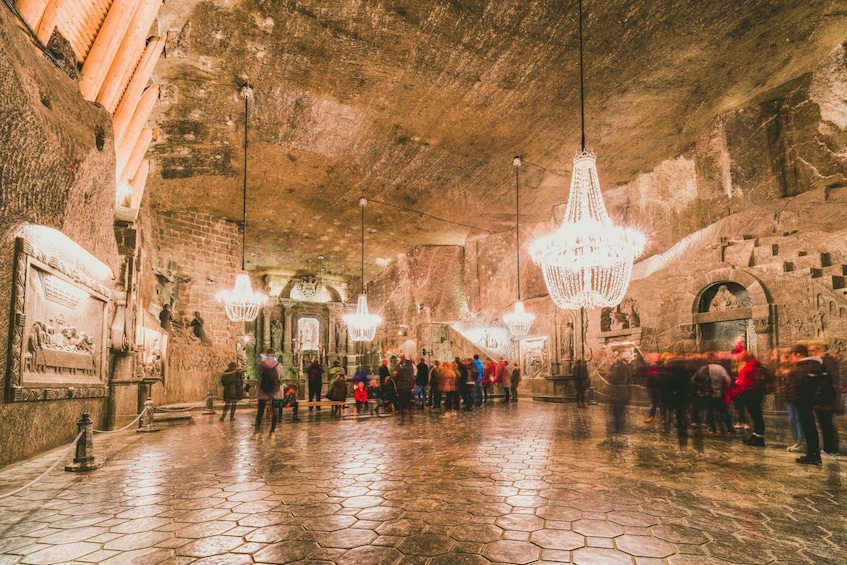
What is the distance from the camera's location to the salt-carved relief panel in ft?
15.3

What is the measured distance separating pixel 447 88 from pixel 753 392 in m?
6.72

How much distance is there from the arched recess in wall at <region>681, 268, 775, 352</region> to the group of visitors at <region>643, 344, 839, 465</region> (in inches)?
89.8

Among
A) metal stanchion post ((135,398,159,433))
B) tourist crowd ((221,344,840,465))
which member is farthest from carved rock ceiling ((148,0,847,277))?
metal stanchion post ((135,398,159,433))

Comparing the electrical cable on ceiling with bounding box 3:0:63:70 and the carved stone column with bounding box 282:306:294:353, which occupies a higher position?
the electrical cable on ceiling with bounding box 3:0:63:70

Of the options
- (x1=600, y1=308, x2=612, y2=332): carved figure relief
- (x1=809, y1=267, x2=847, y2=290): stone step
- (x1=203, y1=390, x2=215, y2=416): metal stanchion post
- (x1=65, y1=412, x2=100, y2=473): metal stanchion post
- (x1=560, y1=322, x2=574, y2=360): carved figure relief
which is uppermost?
(x1=809, y1=267, x2=847, y2=290): stone step

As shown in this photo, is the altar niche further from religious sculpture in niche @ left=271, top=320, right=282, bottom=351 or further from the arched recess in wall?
religious sculpture in niche @ left=271, top=320, right=282, bottom=351

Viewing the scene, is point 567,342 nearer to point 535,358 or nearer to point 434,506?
point 535,358

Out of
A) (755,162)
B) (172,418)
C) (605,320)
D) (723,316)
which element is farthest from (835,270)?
(172,418)

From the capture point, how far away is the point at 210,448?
585cm

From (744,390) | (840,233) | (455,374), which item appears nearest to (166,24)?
(455,374)

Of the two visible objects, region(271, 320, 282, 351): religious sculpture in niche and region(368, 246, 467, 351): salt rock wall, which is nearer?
region(368, 246, 467, 351): salt rock wall

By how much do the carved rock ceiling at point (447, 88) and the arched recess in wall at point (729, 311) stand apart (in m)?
3.55

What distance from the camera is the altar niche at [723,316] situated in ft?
32.2

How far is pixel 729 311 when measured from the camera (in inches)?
387
